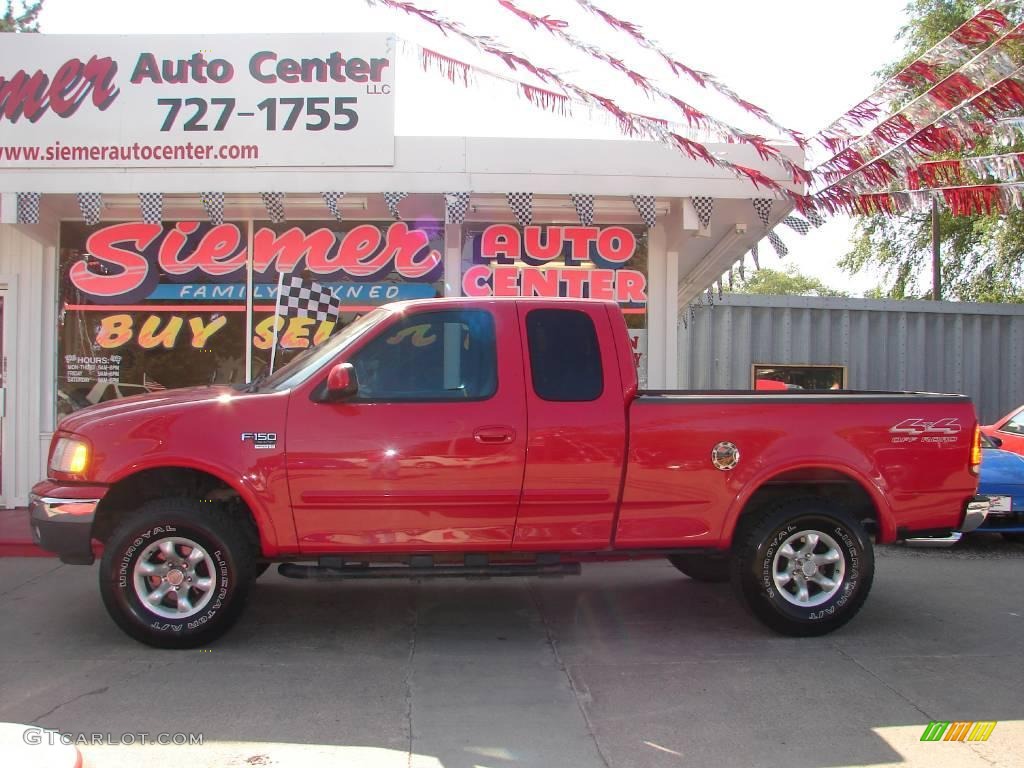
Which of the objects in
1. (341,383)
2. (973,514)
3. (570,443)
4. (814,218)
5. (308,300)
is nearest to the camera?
(341,383)

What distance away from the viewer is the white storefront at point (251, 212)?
8.13 m

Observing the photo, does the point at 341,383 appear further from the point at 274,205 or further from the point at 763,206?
the point at 763,206

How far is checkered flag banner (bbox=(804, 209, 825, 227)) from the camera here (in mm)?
8250

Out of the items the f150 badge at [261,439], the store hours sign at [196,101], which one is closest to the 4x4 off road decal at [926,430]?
the f150 badge at [261,439]

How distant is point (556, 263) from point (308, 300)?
2576mm

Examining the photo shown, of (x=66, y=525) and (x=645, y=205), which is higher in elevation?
(x=645, y=205)

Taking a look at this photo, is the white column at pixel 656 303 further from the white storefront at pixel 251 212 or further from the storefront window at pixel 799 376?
the storefront window at pixel 799 376

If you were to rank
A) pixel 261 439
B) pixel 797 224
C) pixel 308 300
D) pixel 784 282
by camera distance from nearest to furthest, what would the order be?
1. pixel 261 439
2. pixel 797 224
3. pixel 308 300
4. pixel 784 282

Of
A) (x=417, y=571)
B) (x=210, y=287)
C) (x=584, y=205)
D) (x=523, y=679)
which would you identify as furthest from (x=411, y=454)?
(x=210, y=287)

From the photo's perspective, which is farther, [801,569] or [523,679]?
[801,569]

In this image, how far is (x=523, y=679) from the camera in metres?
4.59

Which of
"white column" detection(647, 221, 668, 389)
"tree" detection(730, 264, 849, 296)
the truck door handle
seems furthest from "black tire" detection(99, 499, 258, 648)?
"tree" detection(730, 264, 849, 296)

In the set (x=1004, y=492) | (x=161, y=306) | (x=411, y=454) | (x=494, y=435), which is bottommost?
(x=1004, y=492)

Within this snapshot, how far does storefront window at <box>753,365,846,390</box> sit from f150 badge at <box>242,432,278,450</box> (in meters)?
11.0
